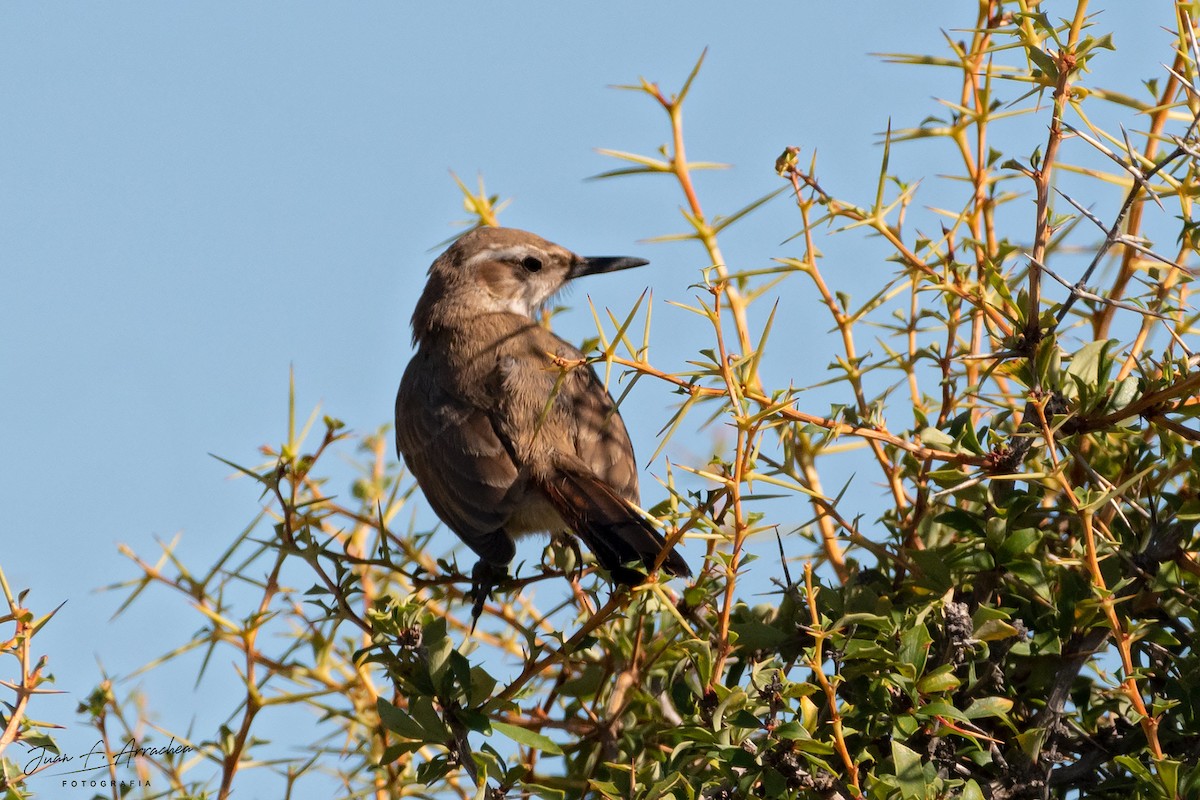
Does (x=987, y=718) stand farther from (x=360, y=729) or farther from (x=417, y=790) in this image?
(x=360, y=729)

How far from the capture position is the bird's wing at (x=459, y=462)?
433 centimetres

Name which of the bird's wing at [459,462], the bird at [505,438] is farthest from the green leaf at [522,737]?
the bird's wing at [459,462]

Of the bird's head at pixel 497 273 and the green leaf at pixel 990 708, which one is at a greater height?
the bird's head at pixel 497 273

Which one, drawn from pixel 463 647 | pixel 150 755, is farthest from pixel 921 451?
pixel 150 755

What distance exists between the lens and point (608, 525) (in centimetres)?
379

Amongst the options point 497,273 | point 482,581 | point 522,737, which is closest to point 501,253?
point 497,273

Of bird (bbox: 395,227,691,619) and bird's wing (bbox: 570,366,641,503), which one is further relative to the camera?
bird's wing (bbox: 570,366,641,503)

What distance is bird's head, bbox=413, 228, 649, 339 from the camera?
582 cm

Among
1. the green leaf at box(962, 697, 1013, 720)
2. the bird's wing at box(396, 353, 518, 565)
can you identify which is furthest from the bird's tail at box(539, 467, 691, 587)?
the green leaf at box(962, 697, 1013, 720)

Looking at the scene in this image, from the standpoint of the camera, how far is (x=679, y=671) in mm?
3018

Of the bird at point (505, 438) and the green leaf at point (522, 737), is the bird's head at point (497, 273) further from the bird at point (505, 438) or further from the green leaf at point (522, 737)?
the green leaf at point (522, 737)

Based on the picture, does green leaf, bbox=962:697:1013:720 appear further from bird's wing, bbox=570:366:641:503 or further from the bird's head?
the bird's head

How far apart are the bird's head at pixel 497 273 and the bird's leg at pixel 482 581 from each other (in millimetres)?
1890

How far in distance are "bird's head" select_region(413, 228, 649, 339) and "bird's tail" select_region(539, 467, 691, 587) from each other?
162cm
